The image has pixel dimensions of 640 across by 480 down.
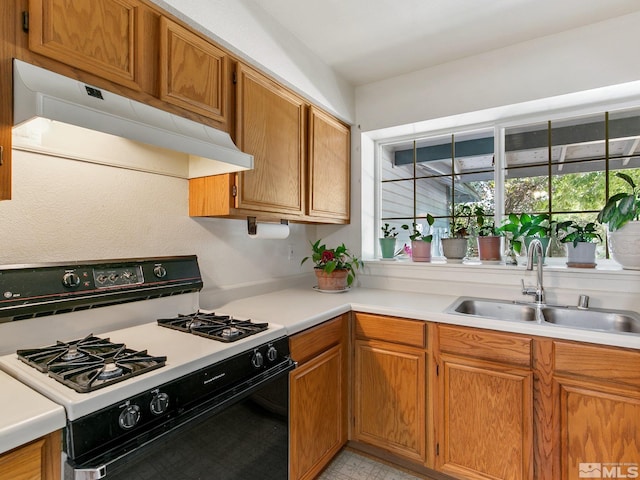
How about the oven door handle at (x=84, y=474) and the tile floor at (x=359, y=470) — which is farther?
the tile floor at (x=359, y=470)

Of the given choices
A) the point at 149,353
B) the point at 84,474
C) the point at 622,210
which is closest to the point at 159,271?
the point at 149,353

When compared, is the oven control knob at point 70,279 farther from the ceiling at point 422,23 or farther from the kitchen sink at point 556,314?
the kitchen sink at point 556,314

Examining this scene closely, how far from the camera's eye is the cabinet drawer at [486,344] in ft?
4.97

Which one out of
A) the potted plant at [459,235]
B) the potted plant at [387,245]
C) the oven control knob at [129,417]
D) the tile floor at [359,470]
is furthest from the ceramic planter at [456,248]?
the oven control knob at [129,417]

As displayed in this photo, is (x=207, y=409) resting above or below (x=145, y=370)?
below

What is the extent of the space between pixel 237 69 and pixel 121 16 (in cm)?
53

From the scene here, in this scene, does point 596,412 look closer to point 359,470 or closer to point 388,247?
point 359,470

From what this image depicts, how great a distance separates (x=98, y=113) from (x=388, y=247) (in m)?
2.03

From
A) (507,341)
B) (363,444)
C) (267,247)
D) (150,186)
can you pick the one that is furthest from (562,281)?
(150,186)

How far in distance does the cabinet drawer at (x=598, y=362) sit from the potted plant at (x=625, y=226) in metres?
0.69

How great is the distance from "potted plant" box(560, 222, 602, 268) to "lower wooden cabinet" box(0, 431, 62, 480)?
2360 mm

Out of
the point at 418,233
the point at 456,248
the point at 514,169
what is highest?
the point at 514,169

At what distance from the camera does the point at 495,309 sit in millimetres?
2010

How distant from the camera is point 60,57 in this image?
104cm
